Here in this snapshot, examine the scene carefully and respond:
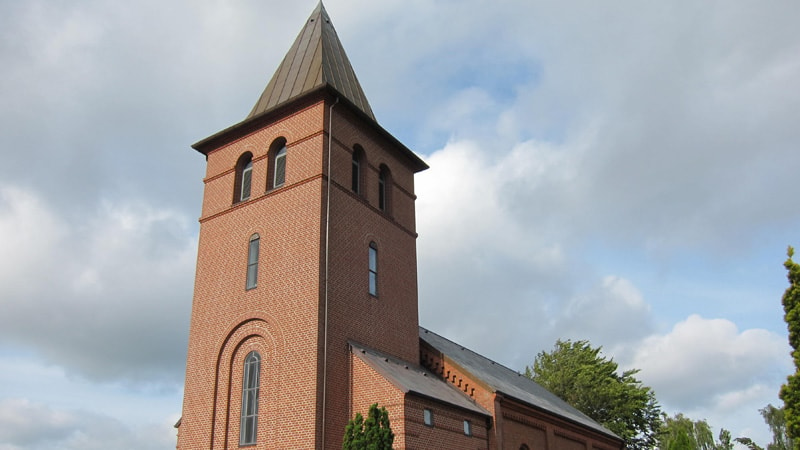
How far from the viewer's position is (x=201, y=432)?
18.3 meters


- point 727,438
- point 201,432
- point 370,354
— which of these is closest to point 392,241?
point 370,354

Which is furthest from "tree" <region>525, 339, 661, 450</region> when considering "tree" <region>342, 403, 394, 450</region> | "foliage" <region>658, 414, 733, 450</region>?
"tree" <region>342, 403, 394, 450</region>

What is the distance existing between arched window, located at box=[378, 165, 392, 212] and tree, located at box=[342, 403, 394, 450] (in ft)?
31.2

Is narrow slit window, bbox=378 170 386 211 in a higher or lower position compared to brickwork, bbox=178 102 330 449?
higher

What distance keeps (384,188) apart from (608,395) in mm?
24262

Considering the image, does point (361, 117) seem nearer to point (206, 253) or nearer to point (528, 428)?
point (206, 253)

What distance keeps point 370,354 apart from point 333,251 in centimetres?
308

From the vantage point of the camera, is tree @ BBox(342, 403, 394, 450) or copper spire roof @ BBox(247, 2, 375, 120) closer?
tree @ BBox(342, 403, 394, 450)

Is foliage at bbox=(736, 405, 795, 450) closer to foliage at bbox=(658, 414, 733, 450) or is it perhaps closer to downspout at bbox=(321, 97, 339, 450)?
foliage at bbox=(658, 414, 733, 450)

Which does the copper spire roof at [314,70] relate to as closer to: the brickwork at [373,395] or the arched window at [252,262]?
the arched window at [252,262]

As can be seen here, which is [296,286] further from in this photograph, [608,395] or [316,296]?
[608,395]

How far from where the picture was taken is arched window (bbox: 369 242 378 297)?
20547 millimetres

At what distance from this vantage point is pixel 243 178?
72.2ft

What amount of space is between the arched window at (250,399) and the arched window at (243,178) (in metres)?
5.57
